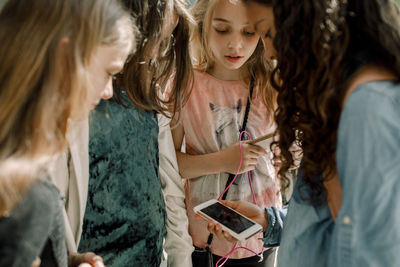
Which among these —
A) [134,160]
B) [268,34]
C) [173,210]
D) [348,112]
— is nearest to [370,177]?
[348,112]

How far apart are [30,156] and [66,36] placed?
23 centimetres

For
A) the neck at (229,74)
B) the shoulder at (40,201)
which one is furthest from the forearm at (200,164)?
the shoulder at (40,201)

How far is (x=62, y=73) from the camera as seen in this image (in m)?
0.61

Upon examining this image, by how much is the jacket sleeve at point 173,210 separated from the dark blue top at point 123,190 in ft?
0.27

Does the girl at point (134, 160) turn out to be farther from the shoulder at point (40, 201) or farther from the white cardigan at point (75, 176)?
the shoulder at point (40, 201)

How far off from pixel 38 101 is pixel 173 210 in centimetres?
76

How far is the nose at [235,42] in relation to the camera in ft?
4.14

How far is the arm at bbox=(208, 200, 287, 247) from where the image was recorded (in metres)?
1.05

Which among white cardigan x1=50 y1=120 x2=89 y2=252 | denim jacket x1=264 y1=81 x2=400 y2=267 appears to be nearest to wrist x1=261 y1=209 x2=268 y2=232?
denim jacket x1=264 y1=81 x2=400 y2=267

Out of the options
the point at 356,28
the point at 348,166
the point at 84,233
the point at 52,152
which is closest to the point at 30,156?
the point at 52,152

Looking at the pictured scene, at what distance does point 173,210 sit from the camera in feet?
4.04

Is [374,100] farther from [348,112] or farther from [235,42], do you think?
[235,42]

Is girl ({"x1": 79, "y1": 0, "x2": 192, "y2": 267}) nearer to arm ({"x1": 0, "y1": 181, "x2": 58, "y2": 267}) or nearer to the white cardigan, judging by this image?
the white cardigan

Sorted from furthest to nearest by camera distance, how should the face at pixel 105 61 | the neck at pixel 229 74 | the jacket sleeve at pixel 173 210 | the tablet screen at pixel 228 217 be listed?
1. the neck at pixel 229 74
2. the jacket sleeve at pixel 173 210
3. the tablet screen at pixel 228 217
4. the face at pixel 105 61
